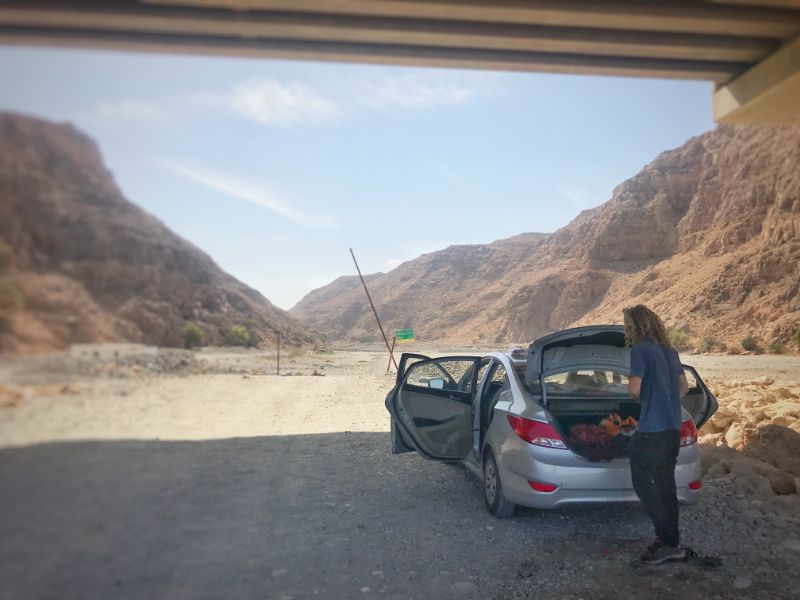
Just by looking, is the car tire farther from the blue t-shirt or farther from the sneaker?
the blue t-shirt

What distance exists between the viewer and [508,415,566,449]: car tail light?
5.02 meters

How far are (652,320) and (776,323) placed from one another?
24449 millimetres

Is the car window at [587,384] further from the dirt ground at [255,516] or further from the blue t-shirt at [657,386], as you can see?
the blue t-shirt at [657,386]

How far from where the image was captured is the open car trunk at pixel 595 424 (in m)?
5.40

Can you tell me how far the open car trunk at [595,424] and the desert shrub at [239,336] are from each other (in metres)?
2.71

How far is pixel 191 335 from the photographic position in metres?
3.39

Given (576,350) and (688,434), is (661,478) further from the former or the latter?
(576,350)

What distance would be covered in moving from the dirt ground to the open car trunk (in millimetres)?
685

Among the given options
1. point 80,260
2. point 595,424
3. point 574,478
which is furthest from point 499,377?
point 80,260

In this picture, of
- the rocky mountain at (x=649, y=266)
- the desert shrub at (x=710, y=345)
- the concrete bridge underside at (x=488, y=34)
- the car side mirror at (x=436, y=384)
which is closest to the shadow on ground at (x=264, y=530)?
the car side mirror at (x=436, y=384)

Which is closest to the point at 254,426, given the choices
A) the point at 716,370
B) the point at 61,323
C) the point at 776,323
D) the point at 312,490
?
the point at 61,323

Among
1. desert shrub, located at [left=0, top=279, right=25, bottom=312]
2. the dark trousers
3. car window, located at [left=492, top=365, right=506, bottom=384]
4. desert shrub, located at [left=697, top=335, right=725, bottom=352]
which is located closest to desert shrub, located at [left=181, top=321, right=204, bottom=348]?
desert shrub, located at [left=0, top=279, right=25, bottom=312]

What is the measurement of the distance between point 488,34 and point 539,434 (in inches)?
147

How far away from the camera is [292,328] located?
197 inches
